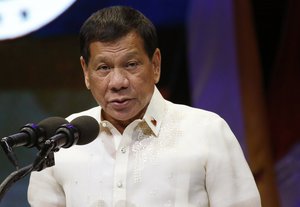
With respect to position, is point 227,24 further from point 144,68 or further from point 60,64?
point 144,68

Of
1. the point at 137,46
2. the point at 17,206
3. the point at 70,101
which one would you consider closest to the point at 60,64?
the point at 70,101

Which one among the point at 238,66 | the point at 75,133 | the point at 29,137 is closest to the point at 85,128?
the point at 75,133

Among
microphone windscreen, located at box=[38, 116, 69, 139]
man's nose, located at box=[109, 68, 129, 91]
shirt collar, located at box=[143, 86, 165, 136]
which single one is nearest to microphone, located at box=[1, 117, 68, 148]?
microphone windscreen, located at box=[38, 116, 69, 139]

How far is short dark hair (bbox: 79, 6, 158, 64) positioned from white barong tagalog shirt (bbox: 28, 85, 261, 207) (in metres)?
0.20

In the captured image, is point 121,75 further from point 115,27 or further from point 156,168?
point 156,168

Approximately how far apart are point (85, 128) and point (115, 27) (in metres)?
0.41

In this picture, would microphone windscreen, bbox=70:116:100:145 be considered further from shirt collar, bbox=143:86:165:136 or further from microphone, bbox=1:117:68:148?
shirt collar, bbox=143:86:165:136

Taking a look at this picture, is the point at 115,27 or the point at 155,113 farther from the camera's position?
the point at 155,113

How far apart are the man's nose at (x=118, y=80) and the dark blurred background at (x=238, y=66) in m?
1.31

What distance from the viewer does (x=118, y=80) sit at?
6.30 feet

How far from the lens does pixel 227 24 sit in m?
3.25

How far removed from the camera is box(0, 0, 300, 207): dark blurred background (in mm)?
3229

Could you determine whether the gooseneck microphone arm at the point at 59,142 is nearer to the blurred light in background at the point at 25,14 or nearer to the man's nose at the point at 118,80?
the man's nose at the point at 118,80

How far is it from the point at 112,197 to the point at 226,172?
34cm
